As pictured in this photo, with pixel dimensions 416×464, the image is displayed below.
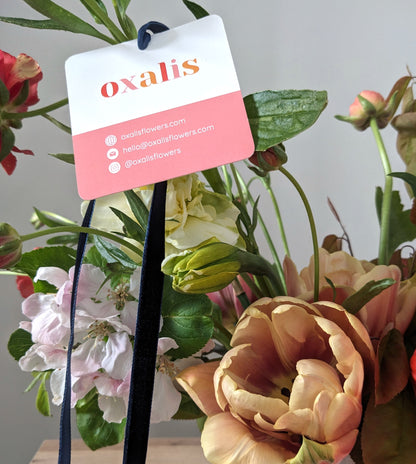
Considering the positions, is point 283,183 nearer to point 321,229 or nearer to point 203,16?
point 321,229

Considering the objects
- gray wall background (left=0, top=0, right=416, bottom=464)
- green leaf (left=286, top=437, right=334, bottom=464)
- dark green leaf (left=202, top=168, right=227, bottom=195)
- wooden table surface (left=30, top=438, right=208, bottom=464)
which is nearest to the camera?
green leaf (left=286, top=437, right=334, bottom=464)

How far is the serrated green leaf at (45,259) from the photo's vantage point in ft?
1.42

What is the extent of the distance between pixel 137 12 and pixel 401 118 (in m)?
0.54

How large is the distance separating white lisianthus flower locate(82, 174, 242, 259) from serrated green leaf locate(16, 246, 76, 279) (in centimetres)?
9

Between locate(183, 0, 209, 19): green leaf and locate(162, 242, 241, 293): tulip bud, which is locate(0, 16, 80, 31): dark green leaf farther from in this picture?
locate(162, 242, 241, 293): tulip bud

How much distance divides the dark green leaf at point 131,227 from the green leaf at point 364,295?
14 cm

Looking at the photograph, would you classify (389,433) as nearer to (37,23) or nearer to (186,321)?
(186,321)

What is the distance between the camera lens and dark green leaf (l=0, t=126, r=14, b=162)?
1.21 feet

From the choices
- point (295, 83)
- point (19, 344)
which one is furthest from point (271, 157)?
Result: point (295, 83)

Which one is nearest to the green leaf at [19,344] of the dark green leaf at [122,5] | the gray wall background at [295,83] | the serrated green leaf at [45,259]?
the serrated green leaf at [45,259]

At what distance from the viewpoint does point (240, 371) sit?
0.38 m

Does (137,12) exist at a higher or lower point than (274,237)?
higher

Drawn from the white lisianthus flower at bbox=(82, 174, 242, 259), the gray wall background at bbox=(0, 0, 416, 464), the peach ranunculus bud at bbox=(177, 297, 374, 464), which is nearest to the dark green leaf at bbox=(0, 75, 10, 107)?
the white lisianthus flower at bbox=(82, 174, 242, 259)

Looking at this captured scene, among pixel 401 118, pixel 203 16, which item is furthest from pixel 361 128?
pixel 203 16
